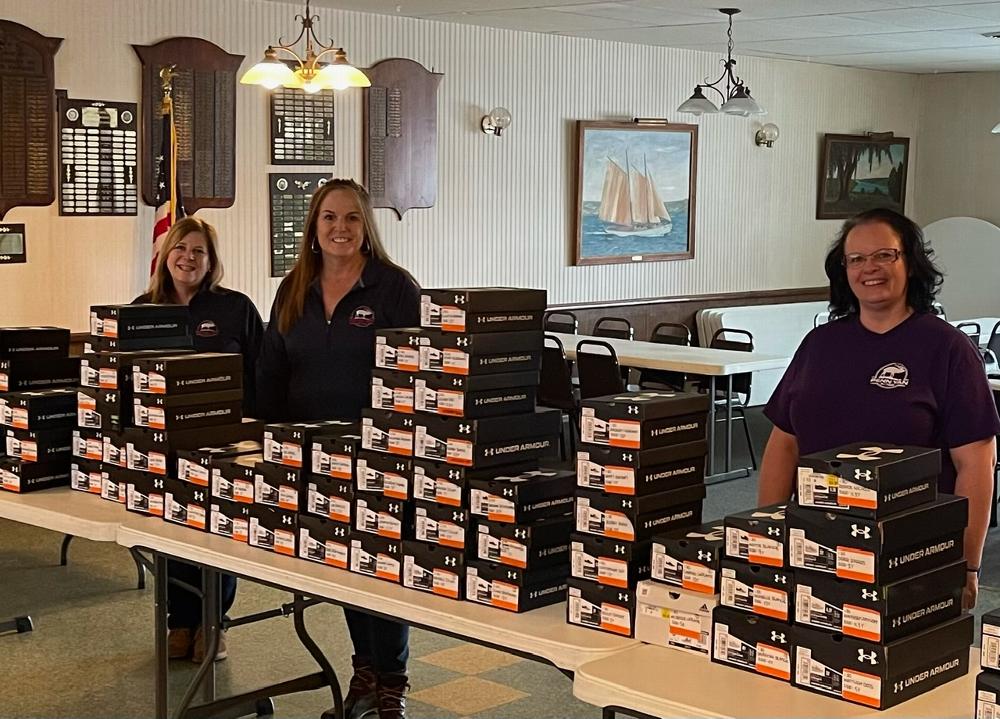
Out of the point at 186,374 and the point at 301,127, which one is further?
the point at 301,127

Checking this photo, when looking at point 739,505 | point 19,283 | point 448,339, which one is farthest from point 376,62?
point 448,339

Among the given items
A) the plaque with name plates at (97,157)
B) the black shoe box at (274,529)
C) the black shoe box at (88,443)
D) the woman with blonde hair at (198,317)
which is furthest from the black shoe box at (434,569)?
the plaque with name plates at (97,157)

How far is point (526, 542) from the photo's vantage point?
2.98m

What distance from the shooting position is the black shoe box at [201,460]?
362 centimetres

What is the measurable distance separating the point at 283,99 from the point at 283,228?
78 cm

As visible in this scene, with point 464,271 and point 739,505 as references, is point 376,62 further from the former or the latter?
point 739,505

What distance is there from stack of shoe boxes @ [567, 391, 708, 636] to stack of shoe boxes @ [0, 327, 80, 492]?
193 cm

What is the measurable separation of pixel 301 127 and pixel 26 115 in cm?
178

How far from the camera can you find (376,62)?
8.75 meters

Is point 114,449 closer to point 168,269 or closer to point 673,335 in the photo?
point 168,269

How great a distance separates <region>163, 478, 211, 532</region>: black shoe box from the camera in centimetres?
364

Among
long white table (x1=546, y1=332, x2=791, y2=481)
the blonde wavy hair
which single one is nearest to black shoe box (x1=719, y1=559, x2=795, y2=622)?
the blonde wavy hair

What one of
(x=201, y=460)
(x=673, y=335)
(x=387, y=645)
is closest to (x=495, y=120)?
(x=673, y=335)

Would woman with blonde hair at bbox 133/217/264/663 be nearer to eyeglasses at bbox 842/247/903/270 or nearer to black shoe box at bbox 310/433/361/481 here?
black shoe box at bbox 310/433/361/481
